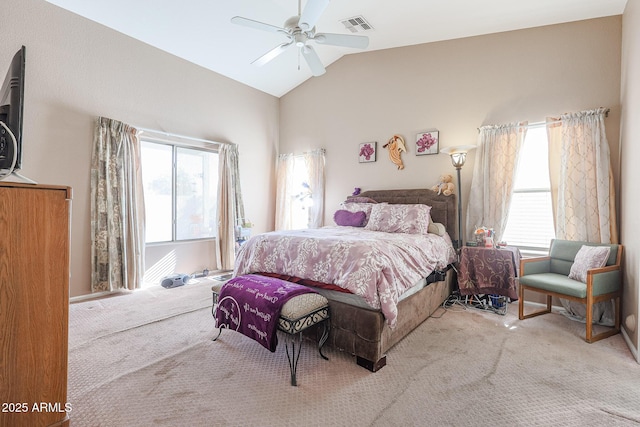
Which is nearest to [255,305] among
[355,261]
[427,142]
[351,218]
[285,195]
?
[355,261]

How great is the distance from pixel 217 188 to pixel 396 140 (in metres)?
3.12

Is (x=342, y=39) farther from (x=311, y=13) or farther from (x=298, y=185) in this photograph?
(x=298, y=185)

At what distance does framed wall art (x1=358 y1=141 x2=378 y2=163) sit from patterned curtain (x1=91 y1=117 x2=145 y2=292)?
11.1 feet

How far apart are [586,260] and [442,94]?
108 inches

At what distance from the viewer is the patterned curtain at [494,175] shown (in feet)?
12.4

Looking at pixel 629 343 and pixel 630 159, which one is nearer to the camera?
pixel 629 343

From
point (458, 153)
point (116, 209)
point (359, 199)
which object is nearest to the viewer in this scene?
point (458, 153)

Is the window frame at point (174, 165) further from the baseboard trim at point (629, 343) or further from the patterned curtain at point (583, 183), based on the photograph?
the baseboard trim at point (629, 343)

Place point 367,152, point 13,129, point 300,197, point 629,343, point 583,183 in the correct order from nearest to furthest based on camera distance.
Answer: point 13,129 < point 629,343 < point 583,183 < point 367,152 < point 300,197

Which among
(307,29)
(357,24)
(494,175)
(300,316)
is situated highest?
(357,24)

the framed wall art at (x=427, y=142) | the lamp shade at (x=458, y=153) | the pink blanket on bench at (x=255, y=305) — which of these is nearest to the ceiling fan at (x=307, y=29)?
the lamp shade at (x=458, y=153)

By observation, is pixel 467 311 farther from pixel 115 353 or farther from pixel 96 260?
pixel 96 260

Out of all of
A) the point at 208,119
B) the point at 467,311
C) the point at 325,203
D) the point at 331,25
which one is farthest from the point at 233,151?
the point at 467,311

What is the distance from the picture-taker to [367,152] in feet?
16.7
